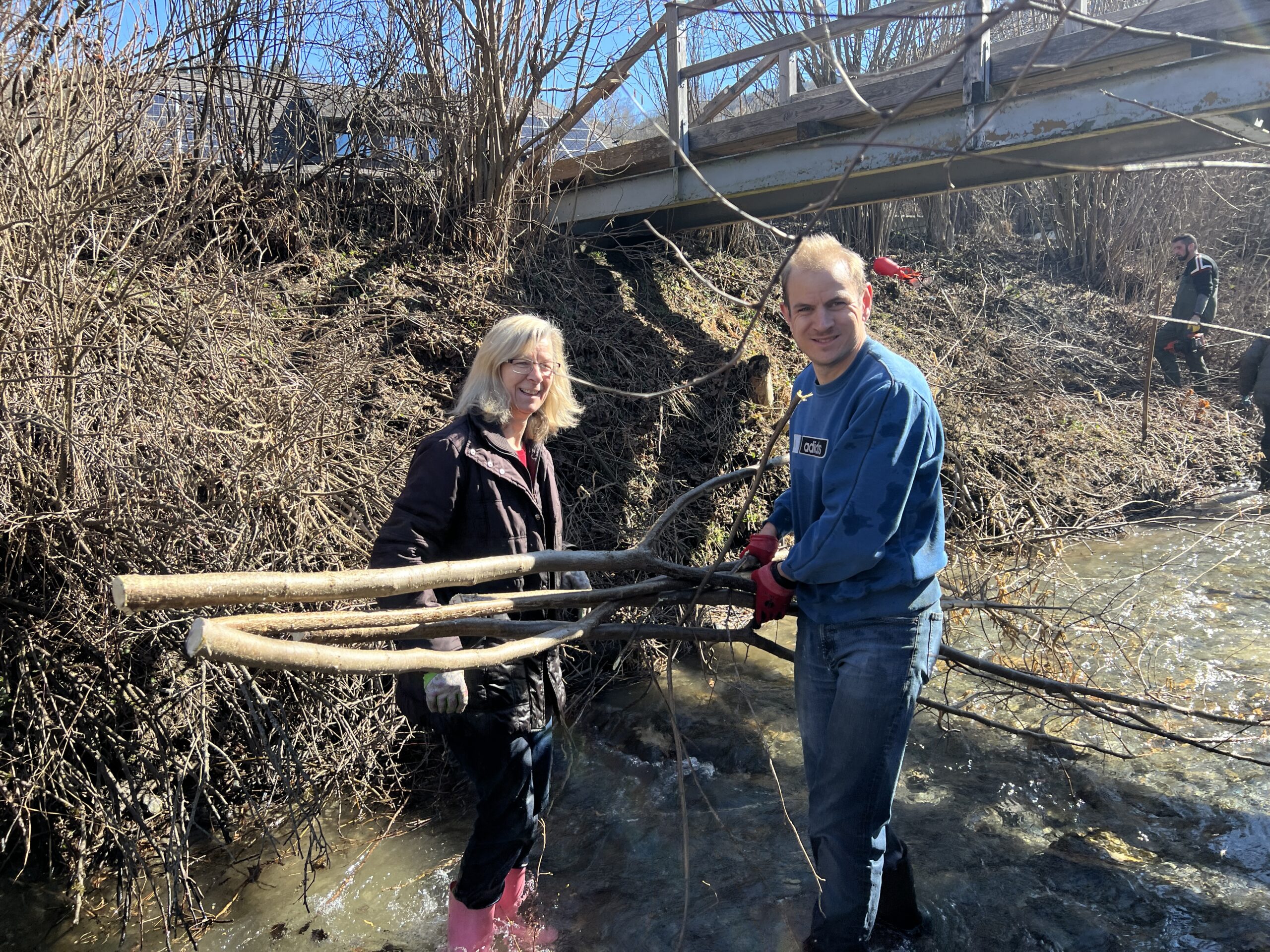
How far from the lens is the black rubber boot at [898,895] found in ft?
9.45

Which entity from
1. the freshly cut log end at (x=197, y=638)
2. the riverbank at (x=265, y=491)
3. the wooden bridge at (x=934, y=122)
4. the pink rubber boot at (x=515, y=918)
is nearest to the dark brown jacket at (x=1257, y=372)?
the riverbank at (x=265, y=491)

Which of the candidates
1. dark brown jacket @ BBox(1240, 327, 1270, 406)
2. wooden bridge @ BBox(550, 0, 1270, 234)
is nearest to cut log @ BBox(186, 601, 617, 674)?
wooden bridge @ BBox(550, 0, 1270, 234)

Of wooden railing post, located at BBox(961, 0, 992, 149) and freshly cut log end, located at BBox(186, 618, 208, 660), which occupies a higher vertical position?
wooden railing post, located at BBox(961, 0, 992, 149)

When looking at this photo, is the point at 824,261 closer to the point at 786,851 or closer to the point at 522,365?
the point at 522,365

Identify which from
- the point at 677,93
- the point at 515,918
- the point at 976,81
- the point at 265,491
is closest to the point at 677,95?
the point at 677,93

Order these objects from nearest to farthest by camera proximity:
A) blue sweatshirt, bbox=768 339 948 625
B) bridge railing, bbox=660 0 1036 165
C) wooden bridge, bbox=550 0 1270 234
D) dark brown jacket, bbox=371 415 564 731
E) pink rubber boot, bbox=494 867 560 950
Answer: blue sweatshirt, bbox=768 339 948 625, dark brown jacket, bbox=371 415 564 731, pink rubber boot, bbox=494 867 560 950, wooden bridge, bbox=550 0 1270 234, bridge railing, bbox=660 0 1036 165

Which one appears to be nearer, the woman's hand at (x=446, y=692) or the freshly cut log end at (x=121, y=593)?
the freshly cut log end at (x=121, y=593)

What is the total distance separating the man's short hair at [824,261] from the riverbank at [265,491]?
7.99 feet

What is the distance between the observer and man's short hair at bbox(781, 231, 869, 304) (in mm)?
2389

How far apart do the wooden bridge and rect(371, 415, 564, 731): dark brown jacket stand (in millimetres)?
1993

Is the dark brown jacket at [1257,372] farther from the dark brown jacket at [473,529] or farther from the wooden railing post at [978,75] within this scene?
the dark brown jacket at [473,529]

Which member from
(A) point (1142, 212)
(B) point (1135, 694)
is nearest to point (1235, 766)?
(B) point (1135, 694)

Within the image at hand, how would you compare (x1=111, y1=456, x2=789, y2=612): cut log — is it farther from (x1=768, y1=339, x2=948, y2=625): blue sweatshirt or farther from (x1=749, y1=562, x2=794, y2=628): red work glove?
(x1=768, y1=339, x2=948, y2=625): blue sweatshirt

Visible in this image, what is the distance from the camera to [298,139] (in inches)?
274
